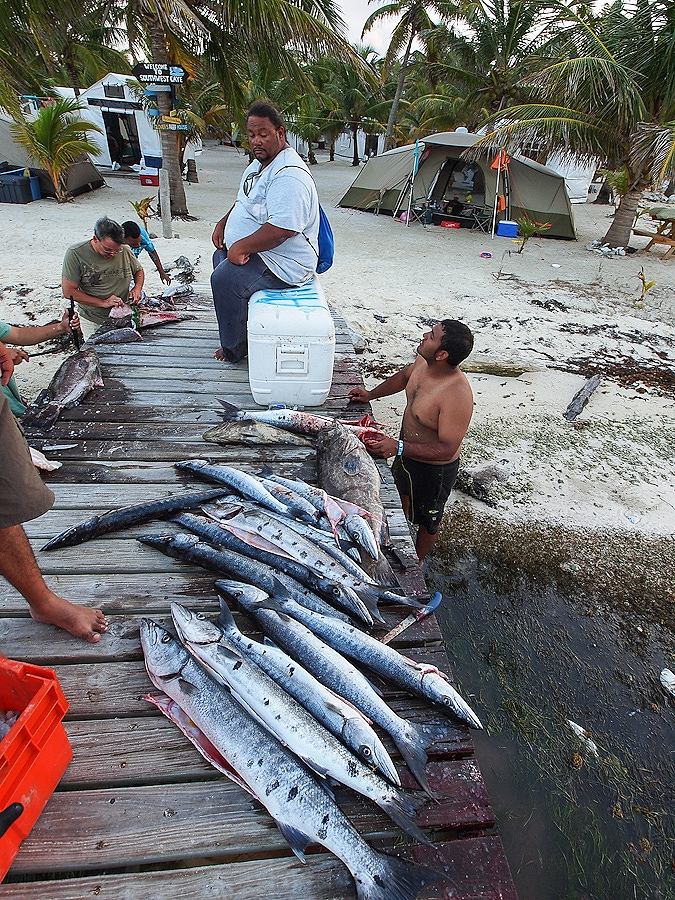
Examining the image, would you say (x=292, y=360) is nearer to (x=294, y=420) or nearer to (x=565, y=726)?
(x=294, y=420)

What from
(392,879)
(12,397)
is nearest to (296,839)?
(392,879)

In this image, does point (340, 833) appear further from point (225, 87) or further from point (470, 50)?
point (470, 50)

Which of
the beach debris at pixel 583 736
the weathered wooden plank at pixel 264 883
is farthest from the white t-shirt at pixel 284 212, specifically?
the beach debris at pixel 583 736


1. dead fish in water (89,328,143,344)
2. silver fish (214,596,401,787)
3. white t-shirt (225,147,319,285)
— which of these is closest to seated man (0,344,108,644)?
silver fish (214,596,401,787)

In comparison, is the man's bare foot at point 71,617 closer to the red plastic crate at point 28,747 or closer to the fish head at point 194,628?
the fish head at point 194,628

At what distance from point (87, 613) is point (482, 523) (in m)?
4.16

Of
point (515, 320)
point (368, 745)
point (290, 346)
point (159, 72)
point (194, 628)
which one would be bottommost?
point (515, 320)

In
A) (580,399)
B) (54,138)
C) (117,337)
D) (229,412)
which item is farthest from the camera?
(54,138)

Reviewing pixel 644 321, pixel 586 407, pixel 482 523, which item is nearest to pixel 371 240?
pixel 644 321

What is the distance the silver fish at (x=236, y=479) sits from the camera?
3.39 metres

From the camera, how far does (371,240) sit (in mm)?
16844

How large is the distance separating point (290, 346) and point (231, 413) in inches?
32.7

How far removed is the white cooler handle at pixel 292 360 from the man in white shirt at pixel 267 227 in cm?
80

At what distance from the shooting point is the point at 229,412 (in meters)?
4.56
